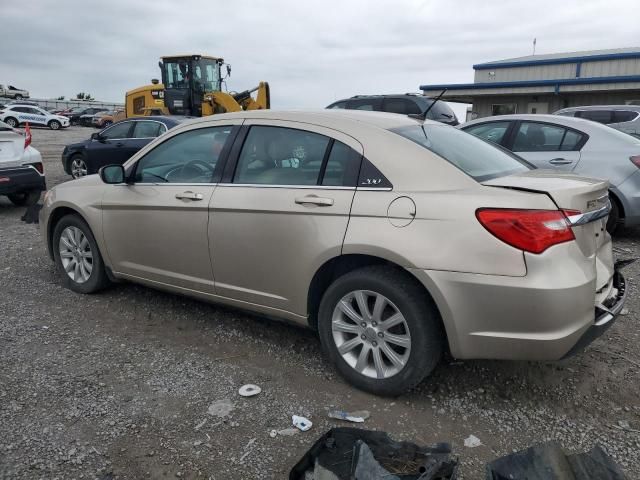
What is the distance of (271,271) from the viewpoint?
3.53m

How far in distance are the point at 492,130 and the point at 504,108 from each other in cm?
1878

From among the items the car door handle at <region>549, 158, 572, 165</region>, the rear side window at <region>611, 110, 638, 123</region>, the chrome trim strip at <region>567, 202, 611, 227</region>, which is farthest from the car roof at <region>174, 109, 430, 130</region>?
the rear side window at <region>611, 110, 638, 123</region>

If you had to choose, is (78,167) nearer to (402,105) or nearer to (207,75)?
(207,75)

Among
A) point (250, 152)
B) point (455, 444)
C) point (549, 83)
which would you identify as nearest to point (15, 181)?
point (250, 152)

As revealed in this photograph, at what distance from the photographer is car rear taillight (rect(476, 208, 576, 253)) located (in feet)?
8.80

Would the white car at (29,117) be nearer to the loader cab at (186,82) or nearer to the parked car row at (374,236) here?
the loader cab at (186,82)

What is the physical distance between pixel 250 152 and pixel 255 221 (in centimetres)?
55

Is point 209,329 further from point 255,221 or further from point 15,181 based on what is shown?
point 15,181

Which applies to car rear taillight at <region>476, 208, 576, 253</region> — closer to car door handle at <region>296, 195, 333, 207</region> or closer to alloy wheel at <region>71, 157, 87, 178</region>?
car door handle at <region>296, 195, 333, 207</region>

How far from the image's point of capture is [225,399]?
10.5 feet

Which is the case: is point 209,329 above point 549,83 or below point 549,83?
below

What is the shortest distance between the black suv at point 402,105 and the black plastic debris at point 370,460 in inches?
423

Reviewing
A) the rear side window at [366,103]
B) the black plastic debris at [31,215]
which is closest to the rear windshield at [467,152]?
the black plastic debris at [31,215]

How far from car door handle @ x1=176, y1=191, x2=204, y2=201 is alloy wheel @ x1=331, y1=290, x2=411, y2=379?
1338 mm
